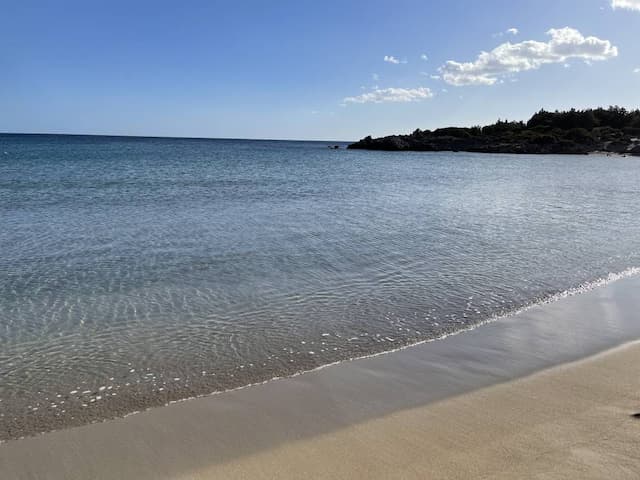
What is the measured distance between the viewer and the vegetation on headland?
85062mm

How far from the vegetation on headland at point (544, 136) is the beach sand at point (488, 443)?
90.2 m

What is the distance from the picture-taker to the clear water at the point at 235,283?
6066 mm

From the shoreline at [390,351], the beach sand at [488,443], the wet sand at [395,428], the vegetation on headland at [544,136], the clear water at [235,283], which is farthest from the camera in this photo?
the vegetation on headland at [544,136]

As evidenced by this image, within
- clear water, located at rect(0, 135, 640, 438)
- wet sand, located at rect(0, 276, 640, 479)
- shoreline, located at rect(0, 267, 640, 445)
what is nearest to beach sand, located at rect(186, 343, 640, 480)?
wet sand, located at rect(0, 276, 640, 479)

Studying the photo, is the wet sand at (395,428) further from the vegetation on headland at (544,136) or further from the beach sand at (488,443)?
the vegetation on headland at (544,136)

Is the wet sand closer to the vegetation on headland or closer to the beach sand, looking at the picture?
the beach sand

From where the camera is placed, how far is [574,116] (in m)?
102

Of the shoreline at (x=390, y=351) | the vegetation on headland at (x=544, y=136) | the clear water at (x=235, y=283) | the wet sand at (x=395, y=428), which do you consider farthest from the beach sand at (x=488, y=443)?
the vegetation on headland at (x=544, y=136)

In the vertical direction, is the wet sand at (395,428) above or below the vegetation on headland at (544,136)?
below

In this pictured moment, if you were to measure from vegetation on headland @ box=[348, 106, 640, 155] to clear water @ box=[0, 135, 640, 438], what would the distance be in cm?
7309

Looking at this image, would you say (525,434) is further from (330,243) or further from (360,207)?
(360,207)

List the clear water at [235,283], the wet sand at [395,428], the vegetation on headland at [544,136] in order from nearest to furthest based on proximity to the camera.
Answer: the wet sand at [395,428], the clear water at [235,283], the vegetation on headland at [544,136]

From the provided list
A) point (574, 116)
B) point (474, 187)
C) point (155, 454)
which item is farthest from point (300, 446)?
point (574, 116)

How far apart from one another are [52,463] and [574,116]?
117 meters
